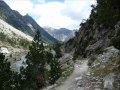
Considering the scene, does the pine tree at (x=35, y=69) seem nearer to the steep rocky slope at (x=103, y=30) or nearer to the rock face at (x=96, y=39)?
the steep rocky slope at (x=103, y=30)

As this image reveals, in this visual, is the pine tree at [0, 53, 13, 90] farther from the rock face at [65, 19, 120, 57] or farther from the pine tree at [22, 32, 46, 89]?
the rock face at [65, 19, 120, 57]

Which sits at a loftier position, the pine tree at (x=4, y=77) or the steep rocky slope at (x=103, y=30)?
the steep rocky slope at (x=103, y=30)

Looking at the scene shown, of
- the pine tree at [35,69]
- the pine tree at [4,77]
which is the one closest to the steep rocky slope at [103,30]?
the pine tree at [35,69]

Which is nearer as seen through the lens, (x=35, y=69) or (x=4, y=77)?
(x=4, y=77)

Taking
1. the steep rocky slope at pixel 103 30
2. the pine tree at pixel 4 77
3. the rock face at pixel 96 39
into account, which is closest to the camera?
the steep rocky slope at pixel 103 30

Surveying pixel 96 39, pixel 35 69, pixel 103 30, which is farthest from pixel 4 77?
pixel 103 30

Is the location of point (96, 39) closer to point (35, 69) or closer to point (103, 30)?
point (103, 30)

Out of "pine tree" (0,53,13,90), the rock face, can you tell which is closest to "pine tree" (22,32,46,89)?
"pine tree" (0,53,13,90)

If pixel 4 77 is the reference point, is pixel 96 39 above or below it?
above

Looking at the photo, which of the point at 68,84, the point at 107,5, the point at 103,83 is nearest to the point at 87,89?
the point at 103,83

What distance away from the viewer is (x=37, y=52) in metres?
85.7

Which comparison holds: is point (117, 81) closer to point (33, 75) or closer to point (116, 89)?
point (116, 89)

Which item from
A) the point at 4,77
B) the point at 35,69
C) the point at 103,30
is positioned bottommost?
the point at 4,77

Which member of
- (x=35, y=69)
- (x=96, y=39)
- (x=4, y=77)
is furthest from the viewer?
(x=96, y=39)
